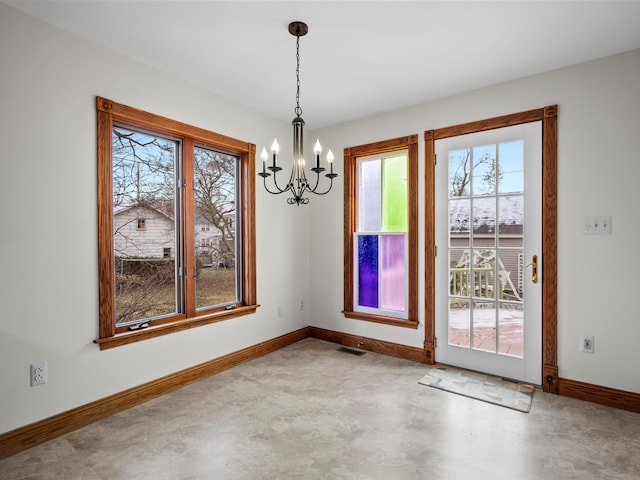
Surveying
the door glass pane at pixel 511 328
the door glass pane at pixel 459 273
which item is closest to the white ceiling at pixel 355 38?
the door glass pane at pixel 459 273

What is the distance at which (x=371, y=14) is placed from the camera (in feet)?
6.84

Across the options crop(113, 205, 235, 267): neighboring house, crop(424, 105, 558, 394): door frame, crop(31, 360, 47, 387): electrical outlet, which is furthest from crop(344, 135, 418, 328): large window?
crop(31, 360, 47, 387): electrical outlet

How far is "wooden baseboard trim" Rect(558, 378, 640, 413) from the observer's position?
8.13ft

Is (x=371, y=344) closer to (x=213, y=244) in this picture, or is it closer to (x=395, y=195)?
(x=395, y=195)

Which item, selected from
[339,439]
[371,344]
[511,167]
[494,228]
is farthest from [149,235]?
[511,167]

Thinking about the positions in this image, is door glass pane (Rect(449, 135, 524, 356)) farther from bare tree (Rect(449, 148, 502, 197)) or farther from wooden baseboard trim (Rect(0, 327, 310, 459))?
wooden baseboard trim (Rect(0, 327, 310, 459))

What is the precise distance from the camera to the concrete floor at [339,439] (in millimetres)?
1861

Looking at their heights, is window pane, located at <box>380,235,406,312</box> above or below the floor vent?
above

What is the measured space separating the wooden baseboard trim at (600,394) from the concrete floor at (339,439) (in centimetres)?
7

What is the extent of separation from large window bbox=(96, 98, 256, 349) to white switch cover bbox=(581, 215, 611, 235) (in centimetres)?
293

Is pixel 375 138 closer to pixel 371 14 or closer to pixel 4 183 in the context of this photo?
pixel 371 14

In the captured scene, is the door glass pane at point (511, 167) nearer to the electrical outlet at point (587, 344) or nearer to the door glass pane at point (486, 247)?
the door glass pane at point (486, 247)

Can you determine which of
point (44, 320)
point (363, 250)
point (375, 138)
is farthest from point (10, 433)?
point (375, 138)

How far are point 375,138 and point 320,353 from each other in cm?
245
